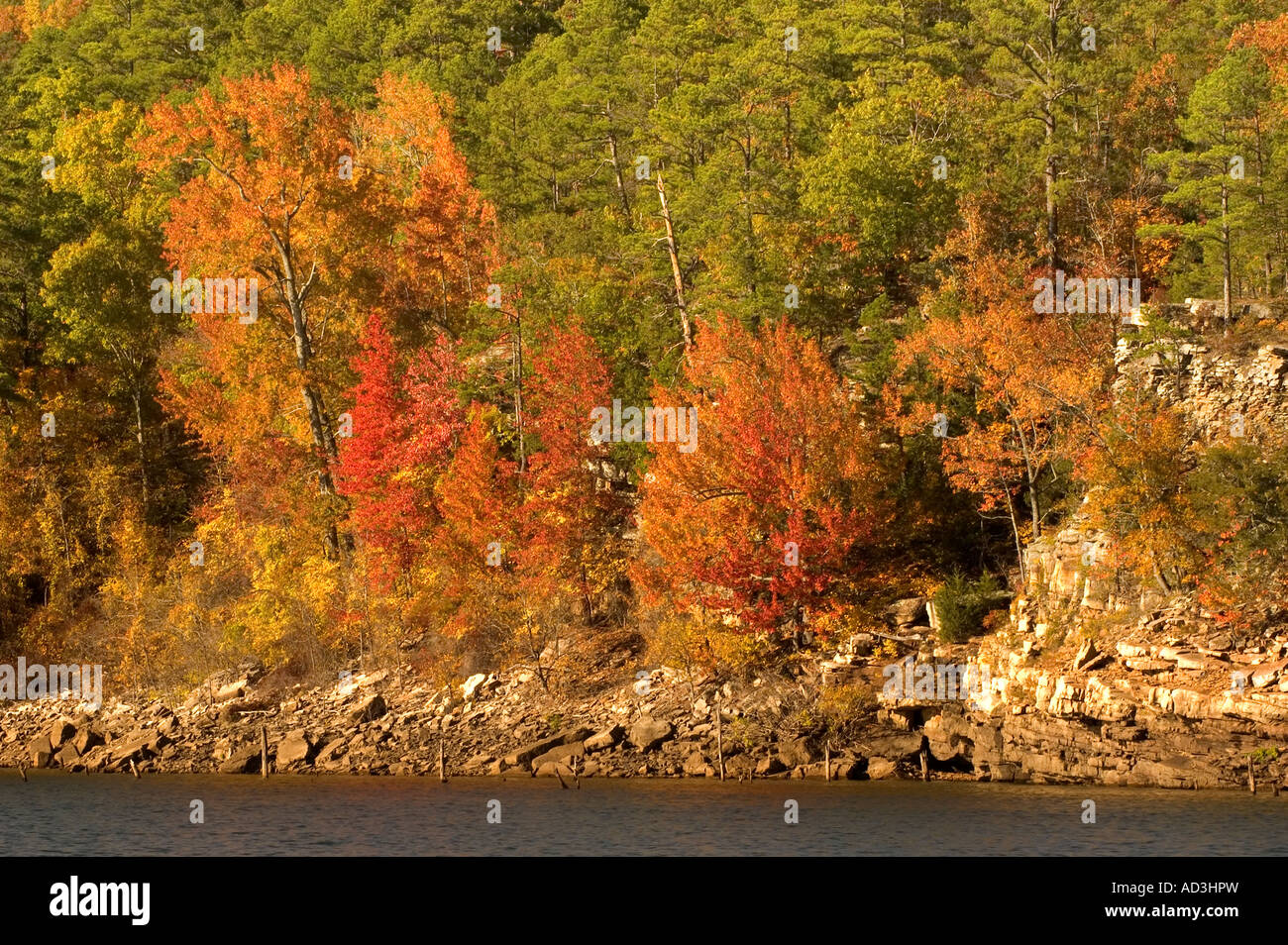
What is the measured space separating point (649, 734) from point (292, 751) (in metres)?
13.5

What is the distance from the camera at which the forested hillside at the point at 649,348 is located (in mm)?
51469

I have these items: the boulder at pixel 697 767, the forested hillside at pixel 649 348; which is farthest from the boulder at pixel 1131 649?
the boulder at pixel 697 767

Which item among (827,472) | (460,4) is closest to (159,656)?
(827,472)

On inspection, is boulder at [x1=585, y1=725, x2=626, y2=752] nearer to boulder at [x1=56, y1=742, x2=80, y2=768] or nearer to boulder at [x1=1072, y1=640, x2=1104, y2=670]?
boulder at [x1=1072, y1=640, x2=1104, y2=670]

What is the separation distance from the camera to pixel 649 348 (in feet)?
203

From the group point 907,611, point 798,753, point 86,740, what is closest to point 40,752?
point 86,740

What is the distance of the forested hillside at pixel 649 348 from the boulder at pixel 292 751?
236 inches

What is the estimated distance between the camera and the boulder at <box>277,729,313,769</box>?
52000mm

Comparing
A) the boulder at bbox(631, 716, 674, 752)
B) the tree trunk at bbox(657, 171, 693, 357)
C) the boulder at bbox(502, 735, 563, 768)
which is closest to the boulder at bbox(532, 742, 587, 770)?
the boulder at bbox(502, 735, 563, 768)

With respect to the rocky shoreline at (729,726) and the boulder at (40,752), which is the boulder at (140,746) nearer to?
the rocky shoreline at (729,726)

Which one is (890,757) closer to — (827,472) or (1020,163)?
(827,472)

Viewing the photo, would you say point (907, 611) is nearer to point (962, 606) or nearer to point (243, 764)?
point (962, 606)

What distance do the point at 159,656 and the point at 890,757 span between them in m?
32.9

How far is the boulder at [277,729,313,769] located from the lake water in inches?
140
